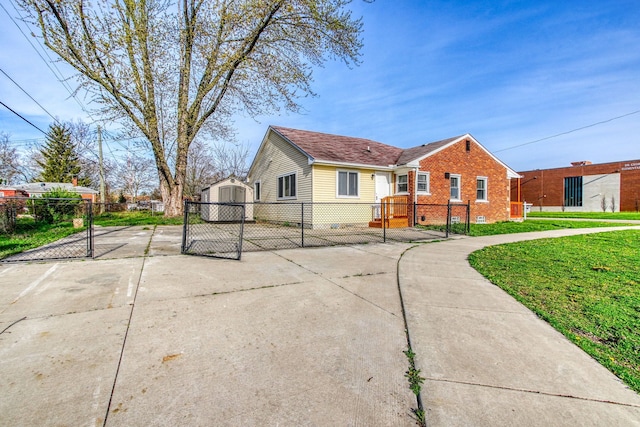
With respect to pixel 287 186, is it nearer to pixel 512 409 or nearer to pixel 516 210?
pixel 512 409

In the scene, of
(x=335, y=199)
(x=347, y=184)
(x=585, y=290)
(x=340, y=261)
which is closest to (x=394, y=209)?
(x=347, y=184)

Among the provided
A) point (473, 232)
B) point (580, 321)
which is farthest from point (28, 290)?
point (473, 232)

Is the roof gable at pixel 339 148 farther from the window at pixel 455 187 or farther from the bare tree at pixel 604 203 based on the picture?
the bare tree at pixel 604 203

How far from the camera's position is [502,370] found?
213cm

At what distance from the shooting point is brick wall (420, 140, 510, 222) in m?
14.5

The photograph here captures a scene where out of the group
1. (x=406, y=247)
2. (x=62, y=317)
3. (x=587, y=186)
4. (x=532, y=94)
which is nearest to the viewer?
(x=62, y=317)

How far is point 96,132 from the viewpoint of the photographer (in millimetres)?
23016

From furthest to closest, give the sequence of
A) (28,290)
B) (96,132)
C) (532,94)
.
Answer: (96,132) → (532,94) → (28,290)

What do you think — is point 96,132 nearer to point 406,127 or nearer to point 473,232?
point 406,127

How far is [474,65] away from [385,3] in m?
7.67

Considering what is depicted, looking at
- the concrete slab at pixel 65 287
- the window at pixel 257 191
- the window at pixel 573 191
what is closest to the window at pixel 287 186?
the window at pixel 257 191

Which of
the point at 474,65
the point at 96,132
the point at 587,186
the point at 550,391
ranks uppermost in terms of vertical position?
the point at 474,65

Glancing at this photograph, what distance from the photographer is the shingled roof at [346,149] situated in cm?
1351

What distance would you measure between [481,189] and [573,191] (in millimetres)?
29453
